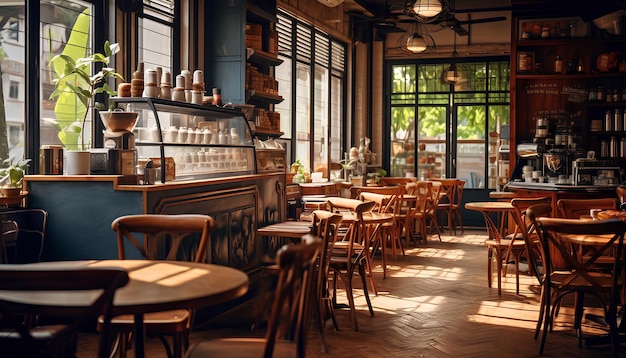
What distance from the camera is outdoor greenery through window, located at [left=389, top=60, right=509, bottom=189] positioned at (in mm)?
12383

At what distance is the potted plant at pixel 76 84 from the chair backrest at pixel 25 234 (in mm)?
645

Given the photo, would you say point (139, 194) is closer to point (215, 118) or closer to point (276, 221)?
point (215, 118)

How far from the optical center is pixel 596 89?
360 inches

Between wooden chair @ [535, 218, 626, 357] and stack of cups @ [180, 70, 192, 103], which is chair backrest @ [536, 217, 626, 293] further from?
stack of cups @ [180, 70, 192, 103]

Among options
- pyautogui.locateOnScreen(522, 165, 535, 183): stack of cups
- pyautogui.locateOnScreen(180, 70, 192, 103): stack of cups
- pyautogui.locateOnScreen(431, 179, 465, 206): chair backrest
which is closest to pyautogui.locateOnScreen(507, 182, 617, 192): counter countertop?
pyautogui.locateOnScreen(522, 165, 535, 183): stack of cups

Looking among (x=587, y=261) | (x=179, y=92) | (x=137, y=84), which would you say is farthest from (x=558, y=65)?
(x=137, y=84)

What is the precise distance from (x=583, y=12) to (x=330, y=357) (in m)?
6.31

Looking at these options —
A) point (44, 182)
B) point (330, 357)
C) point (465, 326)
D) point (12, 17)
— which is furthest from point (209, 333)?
point (12, 17)

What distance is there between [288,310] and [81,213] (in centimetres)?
233

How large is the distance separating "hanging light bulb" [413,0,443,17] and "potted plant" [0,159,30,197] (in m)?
4.51

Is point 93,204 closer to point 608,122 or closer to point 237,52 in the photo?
point 237,52

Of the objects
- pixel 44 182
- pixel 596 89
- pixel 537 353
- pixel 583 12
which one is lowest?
pixel 537 353

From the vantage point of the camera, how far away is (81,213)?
4.48 metres

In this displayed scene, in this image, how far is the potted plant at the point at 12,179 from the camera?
4.31 meters
